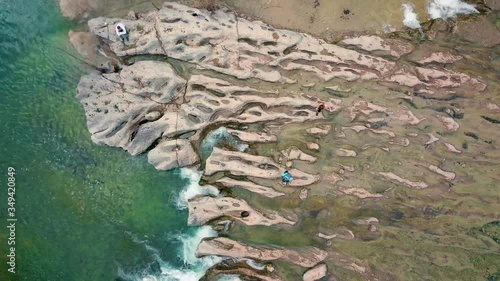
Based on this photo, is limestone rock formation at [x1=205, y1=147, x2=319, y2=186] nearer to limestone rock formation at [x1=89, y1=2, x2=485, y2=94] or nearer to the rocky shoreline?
the rocky shoreline

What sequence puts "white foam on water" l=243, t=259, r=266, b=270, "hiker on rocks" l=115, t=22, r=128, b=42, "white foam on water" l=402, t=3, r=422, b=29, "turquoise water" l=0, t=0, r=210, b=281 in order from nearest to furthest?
1. "hiker on rocks" l=115, t=22, r=128, b=42
2. "white foam on water" l=402, t=3, r=422, b=29
3. "white foam on water" l=243, t=259, r=266, b=270
4. "turquoise water" l=0, t=0, r=210, b=281

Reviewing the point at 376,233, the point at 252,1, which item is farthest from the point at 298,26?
the point at 376,233

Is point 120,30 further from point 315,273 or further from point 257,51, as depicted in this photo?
point 315,273

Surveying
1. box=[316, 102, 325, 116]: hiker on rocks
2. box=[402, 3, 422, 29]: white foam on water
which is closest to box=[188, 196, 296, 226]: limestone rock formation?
box=[316, 102, 325, 116]: hiker on rocks

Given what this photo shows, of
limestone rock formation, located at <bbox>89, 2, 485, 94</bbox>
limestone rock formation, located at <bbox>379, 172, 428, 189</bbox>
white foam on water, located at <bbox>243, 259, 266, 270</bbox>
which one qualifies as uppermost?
limestone rock formation, located at <bbox>89, 2, 485, 94</bbox>

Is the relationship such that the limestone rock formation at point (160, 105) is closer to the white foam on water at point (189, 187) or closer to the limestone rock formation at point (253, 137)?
the limestone rock formation at point (253, 137)

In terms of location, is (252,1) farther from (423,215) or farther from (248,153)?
(423,215)

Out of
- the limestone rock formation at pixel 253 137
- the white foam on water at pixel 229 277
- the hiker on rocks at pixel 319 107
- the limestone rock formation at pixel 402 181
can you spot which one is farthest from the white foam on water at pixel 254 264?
the hiker on rocks at pixel 319 107
